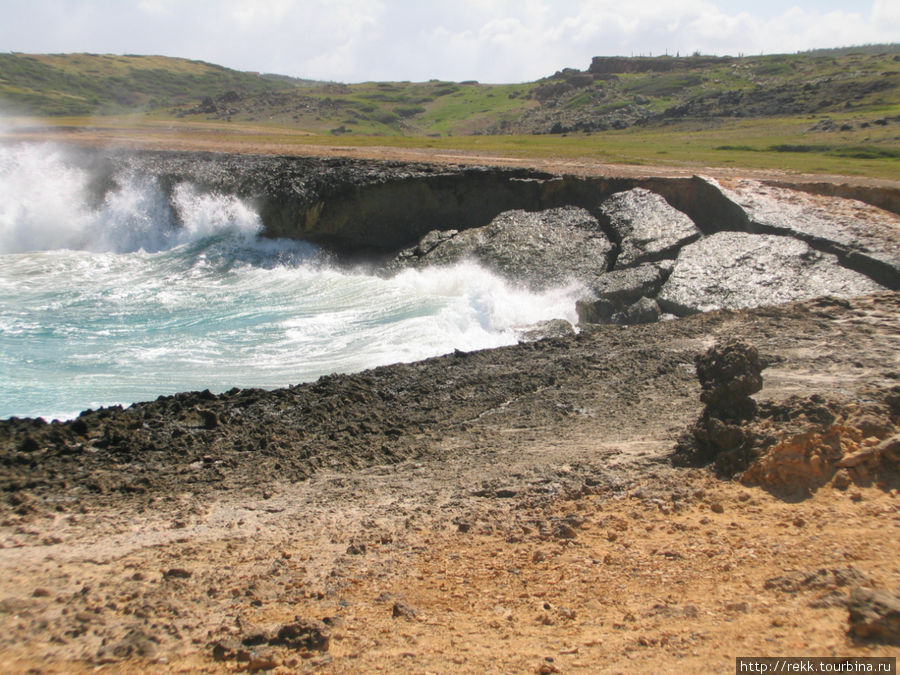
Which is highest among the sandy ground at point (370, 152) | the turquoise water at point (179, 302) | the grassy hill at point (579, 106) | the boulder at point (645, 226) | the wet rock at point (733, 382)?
the grassy hill at point (579, 106)

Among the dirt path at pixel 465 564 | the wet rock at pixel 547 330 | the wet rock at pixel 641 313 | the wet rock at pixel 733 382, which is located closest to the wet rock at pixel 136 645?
the dirt path at pixel 465 564

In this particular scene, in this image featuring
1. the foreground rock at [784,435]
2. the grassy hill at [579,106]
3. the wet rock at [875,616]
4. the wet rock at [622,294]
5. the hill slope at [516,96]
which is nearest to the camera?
the wet rock at [875,616]

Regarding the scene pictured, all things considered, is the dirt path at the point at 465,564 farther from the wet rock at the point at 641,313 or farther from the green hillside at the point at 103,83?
the green hillside at the point at 103,83

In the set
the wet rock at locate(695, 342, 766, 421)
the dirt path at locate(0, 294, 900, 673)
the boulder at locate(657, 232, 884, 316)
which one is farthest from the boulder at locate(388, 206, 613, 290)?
the wet rock at locate(695, 342, 766, 421)

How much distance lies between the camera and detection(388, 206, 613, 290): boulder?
15914 mm

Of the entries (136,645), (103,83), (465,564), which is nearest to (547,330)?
(465,564)

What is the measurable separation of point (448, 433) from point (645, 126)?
39.1m

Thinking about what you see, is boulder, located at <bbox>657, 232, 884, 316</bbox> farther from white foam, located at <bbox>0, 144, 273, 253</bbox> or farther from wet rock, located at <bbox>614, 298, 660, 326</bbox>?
white foam, located at <bbox>0, 144, 273, 253</bbox>

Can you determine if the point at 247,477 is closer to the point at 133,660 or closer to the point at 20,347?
the point at 133,660

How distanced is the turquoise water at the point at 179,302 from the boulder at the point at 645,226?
1.80m

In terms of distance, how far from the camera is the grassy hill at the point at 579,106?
28.0 m

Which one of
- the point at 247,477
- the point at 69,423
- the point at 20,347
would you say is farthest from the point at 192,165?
the point at 247,477

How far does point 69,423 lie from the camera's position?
24.7ft

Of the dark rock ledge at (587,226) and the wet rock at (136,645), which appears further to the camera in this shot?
the dark rock ledge at (587,226)
